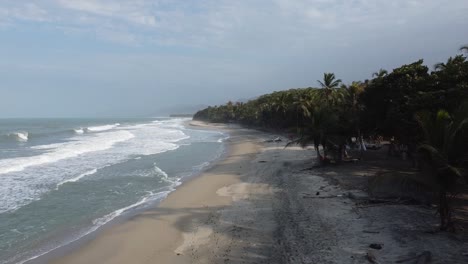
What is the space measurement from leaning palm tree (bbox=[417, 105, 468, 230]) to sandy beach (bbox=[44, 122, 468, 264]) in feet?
4.50

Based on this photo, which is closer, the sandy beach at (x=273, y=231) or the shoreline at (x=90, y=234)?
the sandy beach at (x=273, y=231)

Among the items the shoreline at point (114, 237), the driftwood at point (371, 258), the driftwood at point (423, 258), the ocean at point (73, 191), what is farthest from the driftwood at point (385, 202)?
the ocean at point (73, 191)

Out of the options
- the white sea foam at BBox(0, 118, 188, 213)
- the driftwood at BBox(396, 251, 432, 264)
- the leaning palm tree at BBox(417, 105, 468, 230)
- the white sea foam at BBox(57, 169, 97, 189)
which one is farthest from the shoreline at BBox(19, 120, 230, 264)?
the leaning palm tree at BBox(417, 105, 468, 230)

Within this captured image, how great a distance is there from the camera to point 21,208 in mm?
15453

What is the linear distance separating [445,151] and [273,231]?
16.6 ft

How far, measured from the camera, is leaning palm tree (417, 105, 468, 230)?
9.38 m

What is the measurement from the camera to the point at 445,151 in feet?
31.1

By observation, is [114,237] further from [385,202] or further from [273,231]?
[385,202]

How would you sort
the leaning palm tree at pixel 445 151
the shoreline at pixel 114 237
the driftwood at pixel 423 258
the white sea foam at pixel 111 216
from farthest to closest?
the white sea foam at pixel 111 216 < the shoreline at pixel 114 237 < the leaning palm tree at pixel 445 151 < the driftwood at pixel 423 258

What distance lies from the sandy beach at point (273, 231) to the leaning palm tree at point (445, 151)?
137 cm

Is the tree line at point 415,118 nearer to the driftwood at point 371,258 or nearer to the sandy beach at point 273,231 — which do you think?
the sandy beach at point 273,231

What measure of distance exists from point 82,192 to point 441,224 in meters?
14.5

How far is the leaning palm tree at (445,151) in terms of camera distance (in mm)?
9383

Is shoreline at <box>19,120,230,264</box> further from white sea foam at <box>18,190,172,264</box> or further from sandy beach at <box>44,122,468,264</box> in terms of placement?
sandy beach at <box>44,122,468,264</box>
